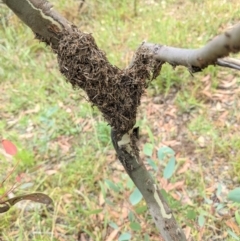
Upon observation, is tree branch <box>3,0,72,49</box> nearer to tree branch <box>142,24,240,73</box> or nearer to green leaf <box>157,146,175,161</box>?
tree branch <box>142,24,240,73</box>

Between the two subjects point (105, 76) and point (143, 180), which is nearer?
point (105, 76)

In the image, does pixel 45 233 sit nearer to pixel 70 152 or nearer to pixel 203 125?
pixel 70 152

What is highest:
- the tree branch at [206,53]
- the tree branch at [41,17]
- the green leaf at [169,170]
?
the tree branch at [41,17]

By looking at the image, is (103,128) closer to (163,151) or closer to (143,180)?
(163,151)

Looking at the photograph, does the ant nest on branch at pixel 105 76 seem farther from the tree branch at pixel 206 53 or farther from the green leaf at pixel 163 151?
the green leaf at pixel 163 151

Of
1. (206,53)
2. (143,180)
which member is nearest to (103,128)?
(143,180)

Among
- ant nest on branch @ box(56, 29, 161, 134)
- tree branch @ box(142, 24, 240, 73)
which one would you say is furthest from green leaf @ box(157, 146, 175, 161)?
tree branch @ box(142, 24, 240, 73)

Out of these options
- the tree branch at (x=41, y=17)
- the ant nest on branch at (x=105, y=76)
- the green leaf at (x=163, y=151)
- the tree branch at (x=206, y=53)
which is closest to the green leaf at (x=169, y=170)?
the green leaf at (x=163, y=151)

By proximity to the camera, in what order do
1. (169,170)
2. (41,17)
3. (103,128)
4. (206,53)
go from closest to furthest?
(206,53)
(41,17)
(169,170)
(103,128)

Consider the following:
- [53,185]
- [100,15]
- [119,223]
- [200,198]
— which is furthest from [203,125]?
[100,15]
